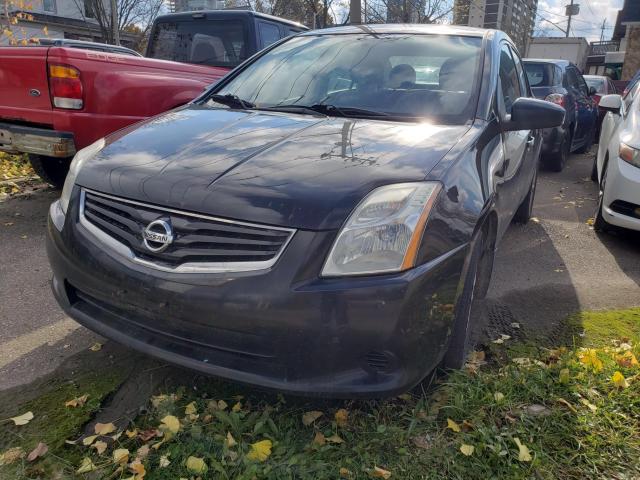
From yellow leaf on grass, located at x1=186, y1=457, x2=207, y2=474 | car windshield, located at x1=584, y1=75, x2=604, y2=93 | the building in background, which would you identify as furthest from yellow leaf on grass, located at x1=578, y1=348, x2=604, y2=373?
the building in background

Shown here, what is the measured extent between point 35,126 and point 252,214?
3.51m

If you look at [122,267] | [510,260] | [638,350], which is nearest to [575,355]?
[638,350]

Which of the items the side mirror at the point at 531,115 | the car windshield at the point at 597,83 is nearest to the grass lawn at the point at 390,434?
the side mirror at the point at 531,115

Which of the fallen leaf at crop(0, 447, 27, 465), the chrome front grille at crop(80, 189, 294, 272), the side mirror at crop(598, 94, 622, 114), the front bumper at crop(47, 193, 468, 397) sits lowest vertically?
the fallen leaf at crop(0, 447, 27, 465)

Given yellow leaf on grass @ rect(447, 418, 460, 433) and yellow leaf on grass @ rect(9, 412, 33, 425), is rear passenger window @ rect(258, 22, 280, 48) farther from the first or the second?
yellow leaf on grass @ rect(447, 418, 460, 433)

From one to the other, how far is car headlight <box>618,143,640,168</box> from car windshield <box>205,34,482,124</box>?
1834mm

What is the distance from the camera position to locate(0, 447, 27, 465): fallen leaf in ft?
6.61

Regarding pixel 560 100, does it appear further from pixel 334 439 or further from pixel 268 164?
pixel 334 439

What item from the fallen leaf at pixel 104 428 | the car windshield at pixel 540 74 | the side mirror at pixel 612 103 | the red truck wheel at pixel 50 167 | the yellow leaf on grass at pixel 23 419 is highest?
the car windshield at pixel 540 74

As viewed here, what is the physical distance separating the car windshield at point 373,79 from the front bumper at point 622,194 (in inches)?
72.3

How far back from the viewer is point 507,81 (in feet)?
11.8

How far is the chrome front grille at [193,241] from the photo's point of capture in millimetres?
1884

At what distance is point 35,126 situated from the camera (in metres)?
4.54

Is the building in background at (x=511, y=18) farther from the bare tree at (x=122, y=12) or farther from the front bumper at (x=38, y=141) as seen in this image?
the front bumper at (x=38, y=141)
